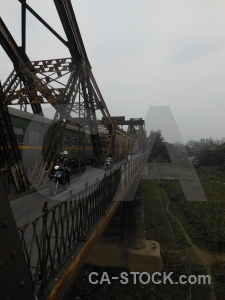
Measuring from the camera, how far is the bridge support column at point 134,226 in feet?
47.9

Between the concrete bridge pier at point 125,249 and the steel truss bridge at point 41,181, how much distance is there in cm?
437

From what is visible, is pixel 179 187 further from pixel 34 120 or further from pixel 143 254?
pixel 34 120

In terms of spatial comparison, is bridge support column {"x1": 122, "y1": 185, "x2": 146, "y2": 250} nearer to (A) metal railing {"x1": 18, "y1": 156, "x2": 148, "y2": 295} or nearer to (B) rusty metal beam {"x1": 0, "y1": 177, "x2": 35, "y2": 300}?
(A) metal railing {"x1": 18, "y1": 156, "x2": 148, "y2": 295}

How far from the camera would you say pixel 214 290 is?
42.3 ft

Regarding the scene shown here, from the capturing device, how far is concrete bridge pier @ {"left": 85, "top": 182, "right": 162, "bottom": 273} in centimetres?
1397

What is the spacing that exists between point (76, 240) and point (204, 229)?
18179 millimetres

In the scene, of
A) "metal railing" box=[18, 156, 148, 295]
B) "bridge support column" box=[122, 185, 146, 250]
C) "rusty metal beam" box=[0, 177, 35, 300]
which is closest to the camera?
"rusty metal beam" box=[0, 177, 35, 300]

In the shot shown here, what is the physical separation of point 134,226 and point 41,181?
7432 millimetres

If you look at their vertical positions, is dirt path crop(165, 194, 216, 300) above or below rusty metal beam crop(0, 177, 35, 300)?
below

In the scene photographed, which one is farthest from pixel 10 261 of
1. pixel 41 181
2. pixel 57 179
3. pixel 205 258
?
pixel 205 258

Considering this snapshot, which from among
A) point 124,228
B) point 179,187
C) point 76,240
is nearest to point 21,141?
point 76,240

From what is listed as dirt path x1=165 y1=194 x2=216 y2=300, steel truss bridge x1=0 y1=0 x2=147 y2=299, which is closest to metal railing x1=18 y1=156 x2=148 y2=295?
steel truss bridge x1=0 y1=0 x2=147 y2=299

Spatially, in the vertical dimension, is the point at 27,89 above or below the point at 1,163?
above

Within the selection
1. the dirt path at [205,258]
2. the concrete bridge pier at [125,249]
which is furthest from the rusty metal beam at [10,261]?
the dirt path at [205,258]
